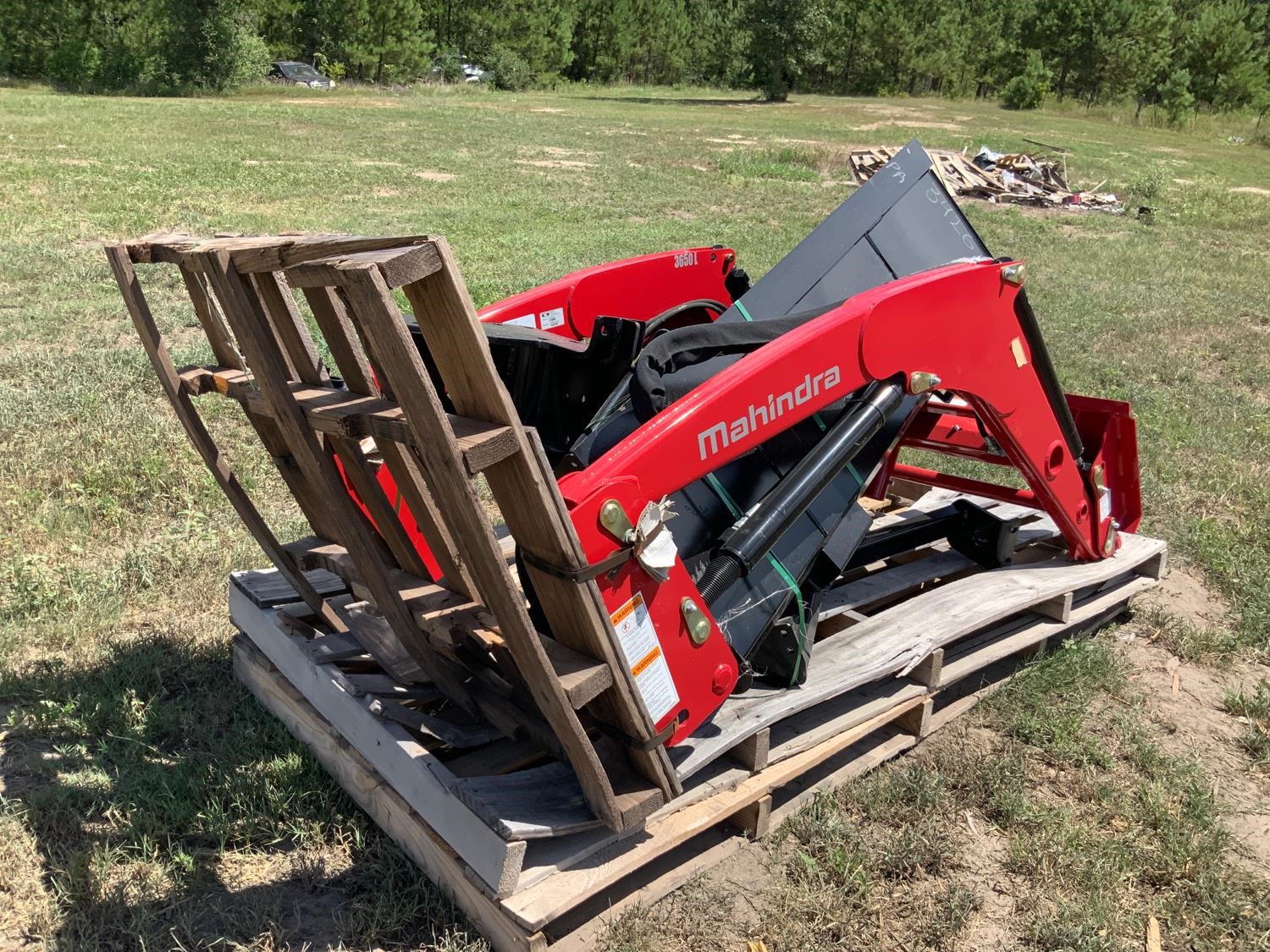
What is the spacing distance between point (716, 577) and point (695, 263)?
1956mm

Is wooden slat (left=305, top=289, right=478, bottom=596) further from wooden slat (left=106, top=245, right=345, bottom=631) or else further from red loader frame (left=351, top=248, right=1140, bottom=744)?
wooden slat (left=106, top=245, right=345, bottom=631)

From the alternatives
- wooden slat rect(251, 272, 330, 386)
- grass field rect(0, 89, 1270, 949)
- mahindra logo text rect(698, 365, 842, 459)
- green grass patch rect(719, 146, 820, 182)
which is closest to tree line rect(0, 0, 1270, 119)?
green grass patch rect(719, 146, 820, 182)

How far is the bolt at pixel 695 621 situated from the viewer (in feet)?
9.01

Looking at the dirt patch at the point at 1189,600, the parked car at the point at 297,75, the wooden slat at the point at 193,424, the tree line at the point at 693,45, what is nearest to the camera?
the wooden slat at the point at 193,424

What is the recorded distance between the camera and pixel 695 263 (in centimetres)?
443

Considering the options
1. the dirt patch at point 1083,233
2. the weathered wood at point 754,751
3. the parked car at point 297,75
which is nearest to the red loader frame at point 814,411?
the weathered wood at point 754,751

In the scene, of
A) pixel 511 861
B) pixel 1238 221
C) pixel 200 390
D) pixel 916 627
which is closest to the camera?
pixel 511 861

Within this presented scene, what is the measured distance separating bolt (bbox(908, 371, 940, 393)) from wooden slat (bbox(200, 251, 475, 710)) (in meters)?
1.68

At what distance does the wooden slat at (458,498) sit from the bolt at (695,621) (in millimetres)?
461

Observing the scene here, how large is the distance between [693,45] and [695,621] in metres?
74.8

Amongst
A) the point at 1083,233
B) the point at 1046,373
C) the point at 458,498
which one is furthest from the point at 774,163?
the point at 458,498

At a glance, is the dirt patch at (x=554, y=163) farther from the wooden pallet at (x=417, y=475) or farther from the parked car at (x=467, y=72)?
the parked car at (x=467, y=72)

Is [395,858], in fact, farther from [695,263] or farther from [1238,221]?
[1238,221]

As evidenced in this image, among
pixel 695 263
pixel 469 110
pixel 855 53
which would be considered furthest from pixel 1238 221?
pixel 855 53
